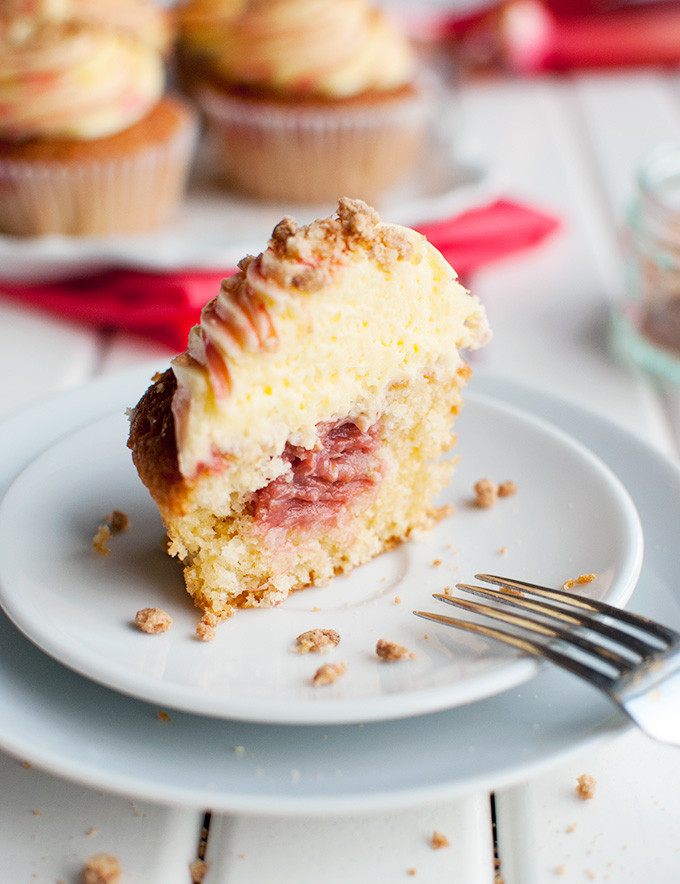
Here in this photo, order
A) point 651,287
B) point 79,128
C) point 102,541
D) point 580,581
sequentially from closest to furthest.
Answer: point 580,581, point 102,541, point 651,287, point 79,128

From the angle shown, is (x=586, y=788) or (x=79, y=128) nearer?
(x=586, y=788)

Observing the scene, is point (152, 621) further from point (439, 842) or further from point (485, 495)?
point (485, 495)

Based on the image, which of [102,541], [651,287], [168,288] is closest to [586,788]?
[102,541]

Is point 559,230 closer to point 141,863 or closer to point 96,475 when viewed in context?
point 96,475

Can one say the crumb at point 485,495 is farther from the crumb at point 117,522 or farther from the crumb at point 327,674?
the crumb at point 117,522

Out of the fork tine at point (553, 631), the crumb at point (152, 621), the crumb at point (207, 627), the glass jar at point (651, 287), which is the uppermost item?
the fork tine at point (553, 631)

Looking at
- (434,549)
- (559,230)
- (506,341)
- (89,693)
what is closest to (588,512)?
(434,549)

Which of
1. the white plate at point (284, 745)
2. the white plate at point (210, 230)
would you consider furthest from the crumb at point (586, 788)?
the white plate at point (210, 230)
